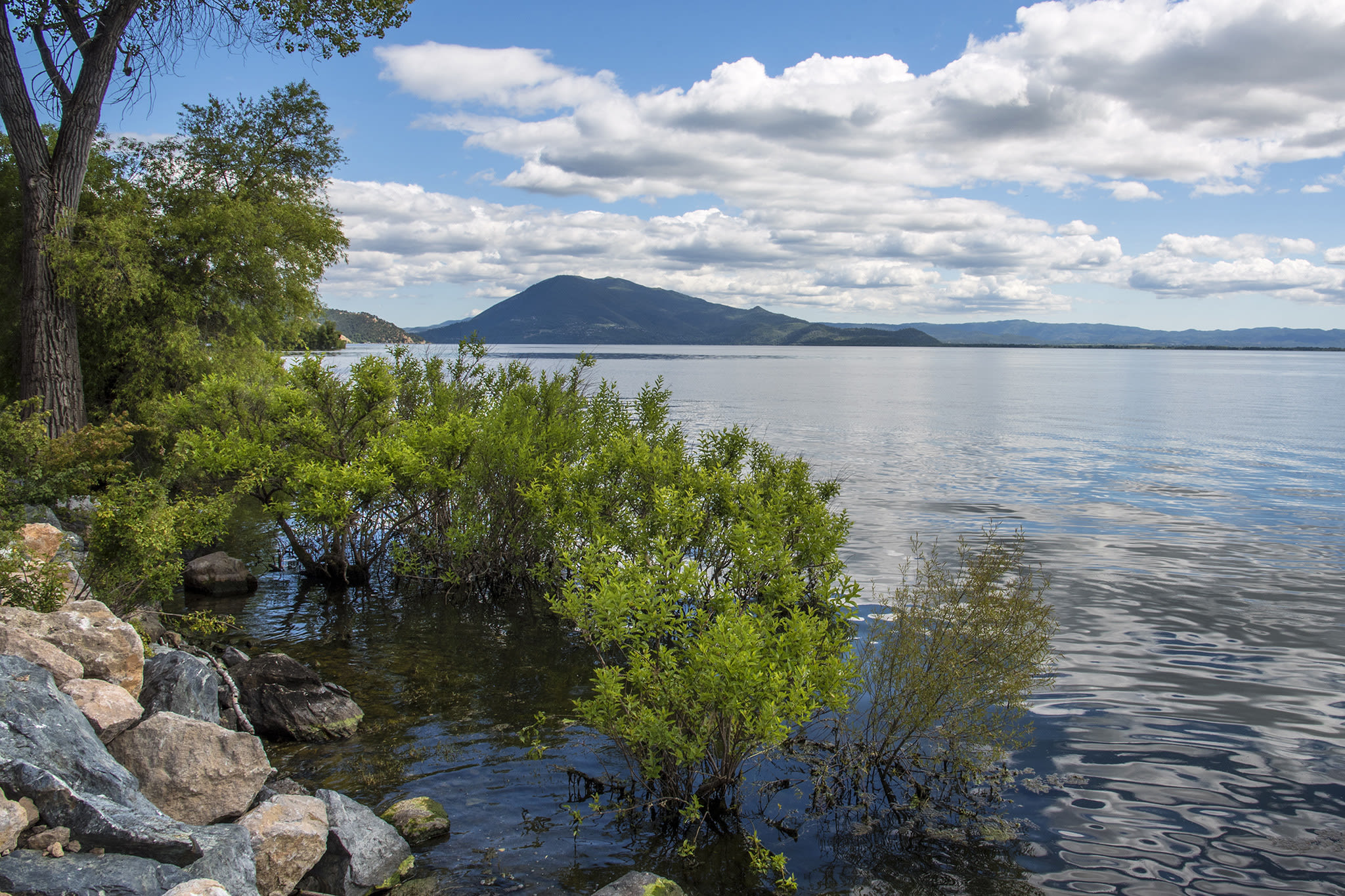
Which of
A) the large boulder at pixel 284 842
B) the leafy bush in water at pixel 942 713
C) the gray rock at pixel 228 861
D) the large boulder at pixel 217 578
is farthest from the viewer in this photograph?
the large boulder at pixel 217 578

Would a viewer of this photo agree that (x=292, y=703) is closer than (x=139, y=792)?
No

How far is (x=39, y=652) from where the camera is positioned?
26.1 ft

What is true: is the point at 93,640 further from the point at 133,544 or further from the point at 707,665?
the point at 707,665

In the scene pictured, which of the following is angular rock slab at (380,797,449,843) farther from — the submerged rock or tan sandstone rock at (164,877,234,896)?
the submerged rock

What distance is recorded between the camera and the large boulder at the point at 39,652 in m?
7.78

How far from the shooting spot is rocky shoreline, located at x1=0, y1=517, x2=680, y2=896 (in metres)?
5.96

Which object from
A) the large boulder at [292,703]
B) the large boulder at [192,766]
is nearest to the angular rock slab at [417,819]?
the large boulder at [192,766]

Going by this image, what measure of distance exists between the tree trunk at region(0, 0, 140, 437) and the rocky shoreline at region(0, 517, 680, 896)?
39.2 feet

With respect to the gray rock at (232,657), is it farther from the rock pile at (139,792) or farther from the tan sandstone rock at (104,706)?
the tan sandstone rock at (104,706)

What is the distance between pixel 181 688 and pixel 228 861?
3536 millimetres

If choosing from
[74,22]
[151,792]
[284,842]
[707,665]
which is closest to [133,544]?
[151,792]

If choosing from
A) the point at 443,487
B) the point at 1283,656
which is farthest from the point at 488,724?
the point at 1283,656

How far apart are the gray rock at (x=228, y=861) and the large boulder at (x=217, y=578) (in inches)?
507

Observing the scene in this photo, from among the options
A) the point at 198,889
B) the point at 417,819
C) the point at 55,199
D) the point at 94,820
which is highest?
the point at 55,199
